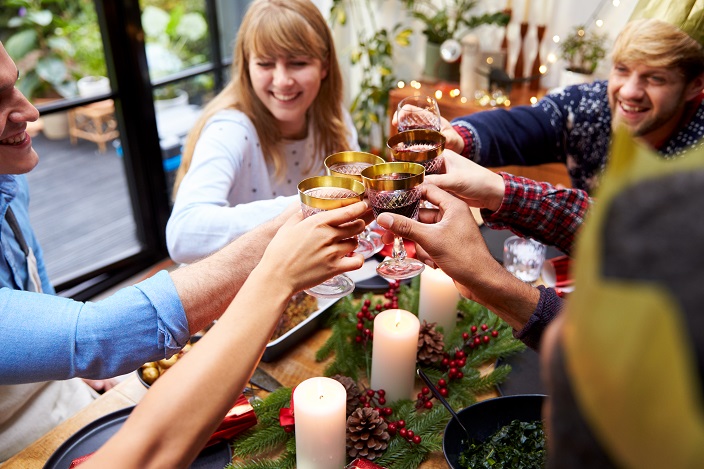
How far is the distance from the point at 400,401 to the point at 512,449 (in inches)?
10.5

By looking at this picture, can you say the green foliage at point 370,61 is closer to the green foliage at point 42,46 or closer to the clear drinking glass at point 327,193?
the green foliage at point 42,46

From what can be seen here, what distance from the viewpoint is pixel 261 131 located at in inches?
83.5

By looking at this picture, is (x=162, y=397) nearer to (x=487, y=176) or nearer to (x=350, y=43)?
(x=487, y=176)

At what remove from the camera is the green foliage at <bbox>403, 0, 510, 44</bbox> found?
3.34 metres

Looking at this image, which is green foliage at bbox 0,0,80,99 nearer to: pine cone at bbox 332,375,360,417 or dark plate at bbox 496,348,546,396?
pine cone at bbox 332,375,360,417

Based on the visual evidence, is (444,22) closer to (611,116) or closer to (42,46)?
(611,116)

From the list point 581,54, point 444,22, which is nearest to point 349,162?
point 581,54

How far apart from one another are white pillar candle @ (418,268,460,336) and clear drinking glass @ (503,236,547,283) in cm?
32

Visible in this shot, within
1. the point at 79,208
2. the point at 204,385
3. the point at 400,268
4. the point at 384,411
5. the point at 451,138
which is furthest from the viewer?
the point at 79,208

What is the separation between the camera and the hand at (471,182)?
1457 millimetres

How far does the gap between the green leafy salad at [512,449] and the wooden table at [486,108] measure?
1.97 m

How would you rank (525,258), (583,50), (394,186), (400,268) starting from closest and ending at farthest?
(394,186) → (400,268) → (525,258) → (583,50)

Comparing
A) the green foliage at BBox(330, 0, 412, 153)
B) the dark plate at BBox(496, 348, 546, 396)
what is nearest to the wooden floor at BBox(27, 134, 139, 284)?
the green foliage at BBox(330, 0, 412, 153)

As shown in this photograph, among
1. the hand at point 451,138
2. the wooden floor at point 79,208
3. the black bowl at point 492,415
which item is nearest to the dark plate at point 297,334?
the black bowl at point 492,415
